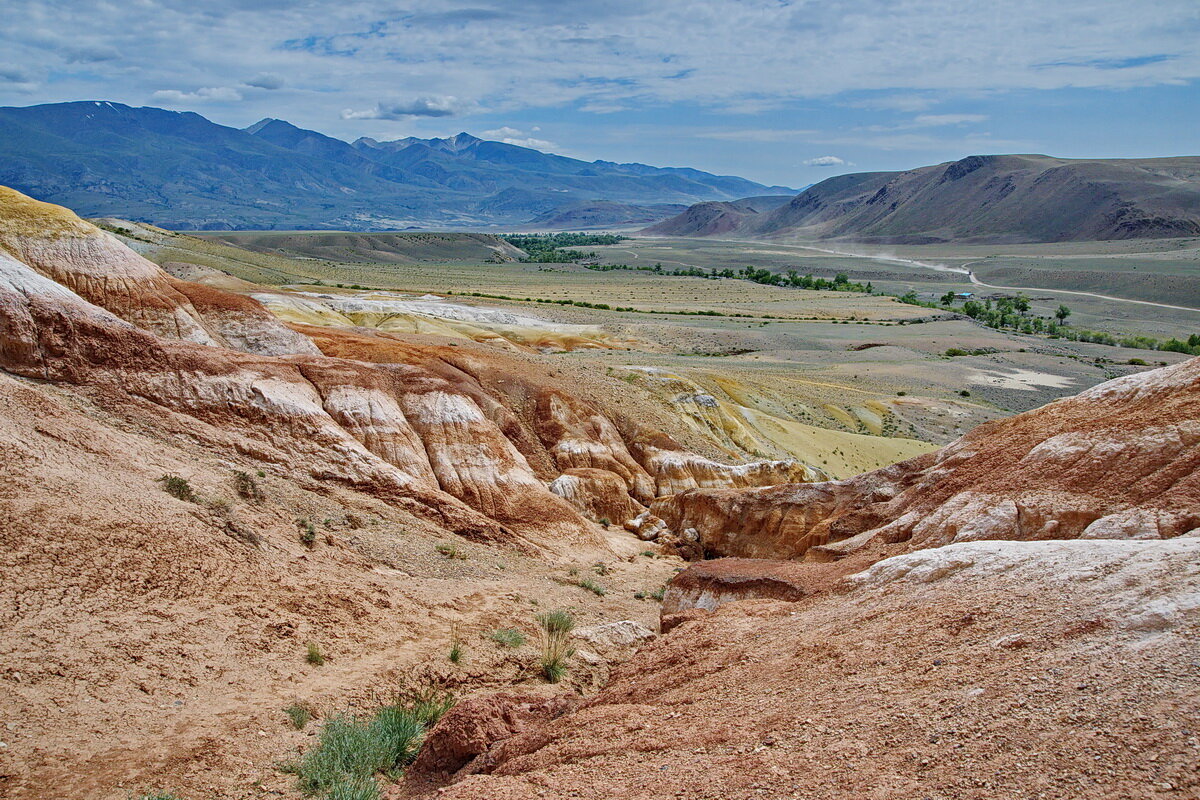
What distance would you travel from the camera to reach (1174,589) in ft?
28.9

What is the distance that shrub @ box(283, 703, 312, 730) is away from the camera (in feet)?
40.4

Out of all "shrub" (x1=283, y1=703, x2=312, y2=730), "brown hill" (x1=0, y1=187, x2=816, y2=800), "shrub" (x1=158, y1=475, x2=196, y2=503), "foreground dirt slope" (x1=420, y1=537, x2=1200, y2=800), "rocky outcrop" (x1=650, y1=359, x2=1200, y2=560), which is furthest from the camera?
"shrub" (x1=158, y1=475, x2=196, y2=503)

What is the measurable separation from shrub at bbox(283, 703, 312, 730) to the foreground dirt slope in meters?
2.05

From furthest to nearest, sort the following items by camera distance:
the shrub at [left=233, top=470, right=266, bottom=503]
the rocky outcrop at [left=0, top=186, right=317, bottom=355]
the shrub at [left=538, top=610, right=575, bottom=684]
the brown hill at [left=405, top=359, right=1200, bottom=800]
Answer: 1. the rocky outcrop at [left=0, top=186, right=317, bottom=355]
2. the shrub at [left=233, top=470, right=266, bottom=503]
3. the shrub at [left=538, top=610, right=575, bottom=684]
4. the brown hill at [left=405, top=359, right=1200, bottom=800]

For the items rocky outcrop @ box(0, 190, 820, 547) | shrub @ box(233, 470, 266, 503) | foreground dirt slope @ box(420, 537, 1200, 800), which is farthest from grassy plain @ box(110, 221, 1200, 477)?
foreground dirt slope @ box(420, 537, 1200, 800)

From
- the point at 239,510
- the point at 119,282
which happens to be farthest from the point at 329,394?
the point at 239,510

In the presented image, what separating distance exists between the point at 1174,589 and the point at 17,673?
14006 millimetres

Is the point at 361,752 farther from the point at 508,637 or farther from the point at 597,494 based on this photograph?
the point at 597,494

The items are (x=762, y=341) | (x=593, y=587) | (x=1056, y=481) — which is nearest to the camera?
(x=1056, y=481)

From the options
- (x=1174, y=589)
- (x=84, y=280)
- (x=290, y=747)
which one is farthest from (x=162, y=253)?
(x=1174, y=589)

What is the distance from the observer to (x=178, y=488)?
17.0 m

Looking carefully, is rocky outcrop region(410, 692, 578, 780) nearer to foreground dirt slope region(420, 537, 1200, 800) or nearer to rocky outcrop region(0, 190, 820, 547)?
foreground dirt slope region(420, 537, 1200, 800)

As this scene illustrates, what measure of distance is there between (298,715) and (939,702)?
346 inches

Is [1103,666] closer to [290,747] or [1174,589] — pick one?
[1174,589]
